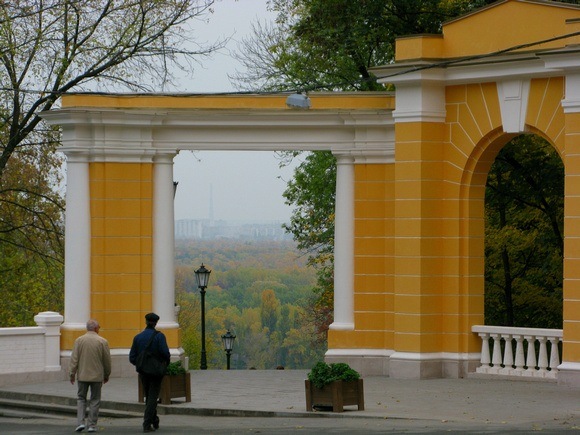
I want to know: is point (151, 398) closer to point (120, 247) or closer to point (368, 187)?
point (120, 247)

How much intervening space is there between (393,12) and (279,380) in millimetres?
13231

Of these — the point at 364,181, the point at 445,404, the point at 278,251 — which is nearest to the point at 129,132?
the point at 364,181

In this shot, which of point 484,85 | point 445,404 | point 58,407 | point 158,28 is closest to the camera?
point 445,404

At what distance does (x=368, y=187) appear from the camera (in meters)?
25.3

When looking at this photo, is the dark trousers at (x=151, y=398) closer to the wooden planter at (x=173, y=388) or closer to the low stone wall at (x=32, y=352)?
the wooden planter at (x=173, y=388)

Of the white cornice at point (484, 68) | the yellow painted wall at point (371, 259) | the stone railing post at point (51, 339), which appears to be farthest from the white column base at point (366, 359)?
the white cornice at point (484, 68)

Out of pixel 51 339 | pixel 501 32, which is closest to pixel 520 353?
pixel 501 32

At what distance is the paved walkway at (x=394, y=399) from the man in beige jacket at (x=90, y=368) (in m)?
2.10

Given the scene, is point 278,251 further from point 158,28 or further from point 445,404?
point 445,404

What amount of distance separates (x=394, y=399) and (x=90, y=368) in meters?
4.81

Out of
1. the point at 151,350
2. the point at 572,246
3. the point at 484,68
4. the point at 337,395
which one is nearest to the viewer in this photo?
the point at 151,350

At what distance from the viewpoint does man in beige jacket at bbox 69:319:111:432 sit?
18.5 metres

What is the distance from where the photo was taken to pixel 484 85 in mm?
23656

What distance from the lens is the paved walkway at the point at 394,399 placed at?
61.3 ft
